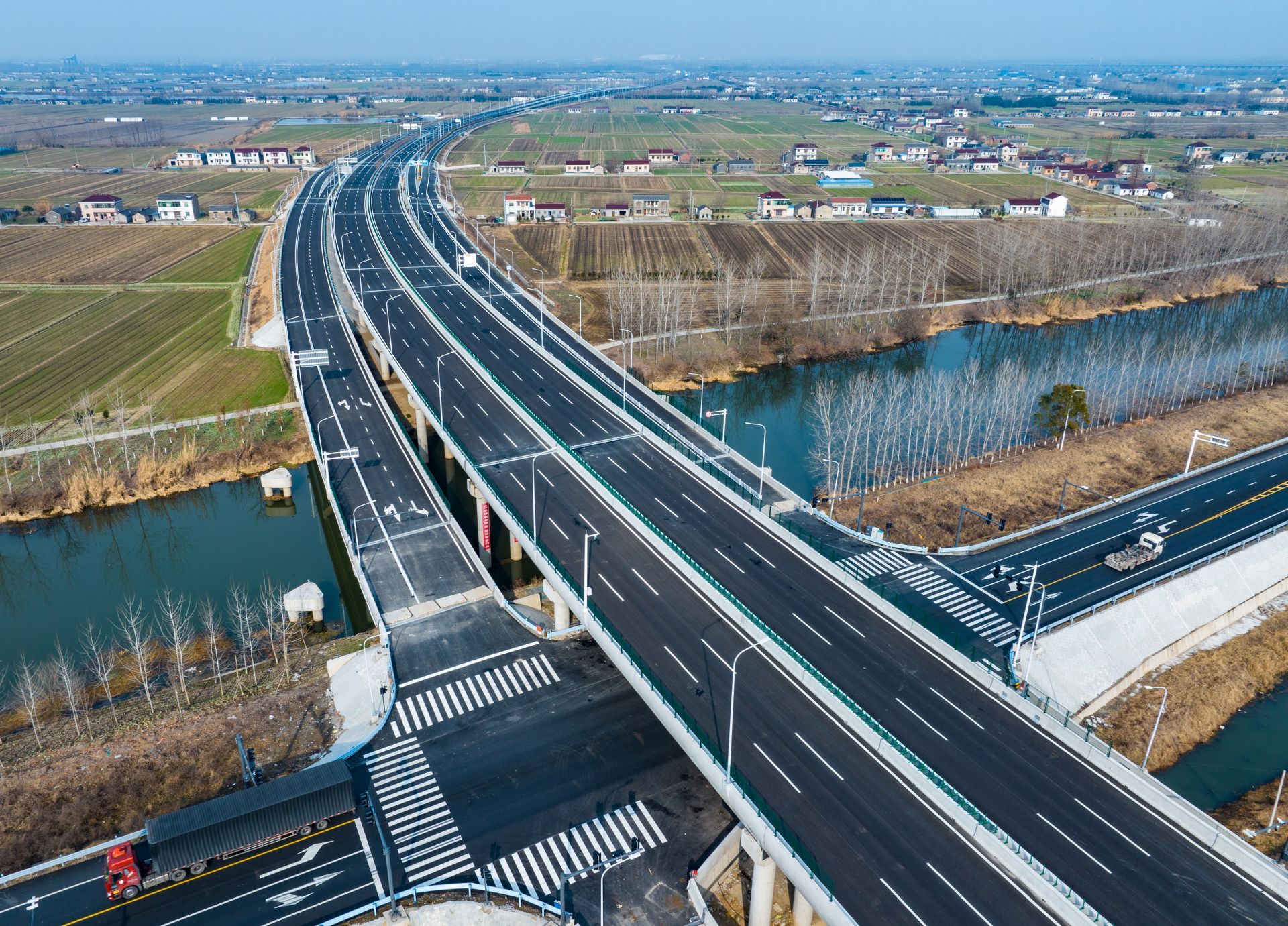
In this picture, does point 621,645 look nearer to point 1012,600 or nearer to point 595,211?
point 1012,600

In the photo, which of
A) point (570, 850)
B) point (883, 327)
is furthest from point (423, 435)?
point (883, 327)

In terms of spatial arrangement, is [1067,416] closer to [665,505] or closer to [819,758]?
[665,505]

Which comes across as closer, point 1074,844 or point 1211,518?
point 1074,844

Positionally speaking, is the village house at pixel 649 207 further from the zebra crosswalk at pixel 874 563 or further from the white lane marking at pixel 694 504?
the zebra crosswalk at pixel 874 563

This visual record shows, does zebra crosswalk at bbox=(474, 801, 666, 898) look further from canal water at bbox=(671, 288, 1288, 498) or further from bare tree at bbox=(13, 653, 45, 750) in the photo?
canal water at bbox=(671, 288, 1288, 498)

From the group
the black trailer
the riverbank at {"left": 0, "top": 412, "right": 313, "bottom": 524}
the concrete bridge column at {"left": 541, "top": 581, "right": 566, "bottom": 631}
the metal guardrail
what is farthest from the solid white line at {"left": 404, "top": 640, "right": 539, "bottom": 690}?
the riverbank at {"left": 0, "top": 412, "right": 313, "bottom": 524}
